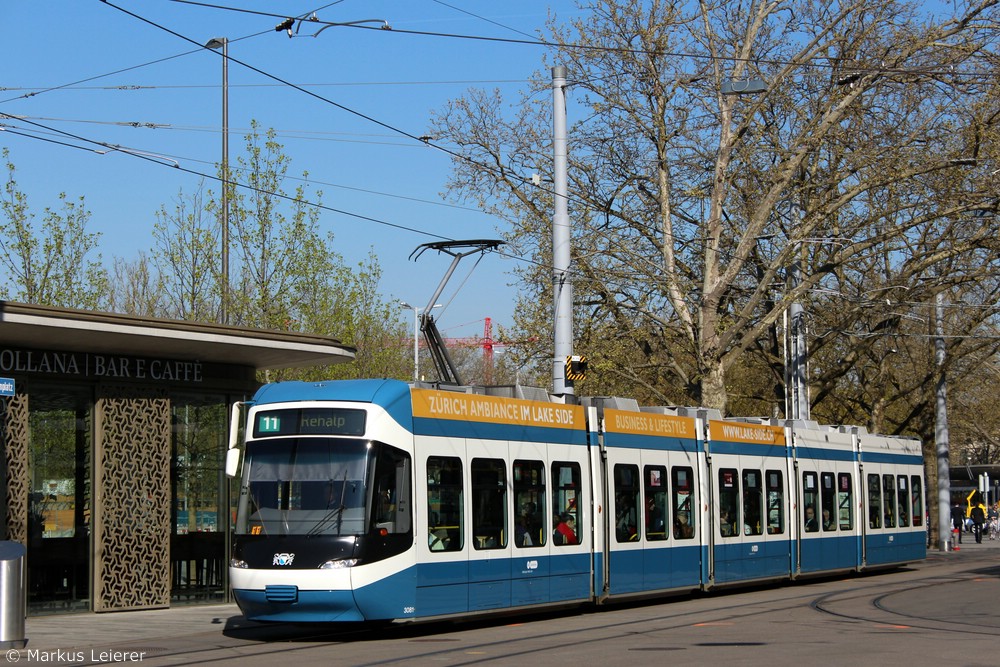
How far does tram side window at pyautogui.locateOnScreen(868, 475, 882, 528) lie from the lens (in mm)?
28531

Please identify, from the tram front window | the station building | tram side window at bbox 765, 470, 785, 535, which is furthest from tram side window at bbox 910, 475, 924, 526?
the tram front window

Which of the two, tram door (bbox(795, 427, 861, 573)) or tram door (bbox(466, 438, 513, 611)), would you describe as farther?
tram door (bbox(795, 427, 861, 573))

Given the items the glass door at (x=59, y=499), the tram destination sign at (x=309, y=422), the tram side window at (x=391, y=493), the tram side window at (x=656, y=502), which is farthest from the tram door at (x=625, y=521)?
the glass door at (x=59, y=499)

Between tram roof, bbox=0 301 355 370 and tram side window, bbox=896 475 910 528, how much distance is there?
14.1 metres

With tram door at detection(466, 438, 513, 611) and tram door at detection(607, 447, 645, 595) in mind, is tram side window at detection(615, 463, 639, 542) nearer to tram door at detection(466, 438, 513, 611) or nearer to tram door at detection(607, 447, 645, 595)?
tram door at detection(607, 447, 645, 595)

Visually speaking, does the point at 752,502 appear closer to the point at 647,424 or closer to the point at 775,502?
the point at 775,502

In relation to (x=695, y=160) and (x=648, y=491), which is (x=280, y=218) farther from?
(x=648, y=491)

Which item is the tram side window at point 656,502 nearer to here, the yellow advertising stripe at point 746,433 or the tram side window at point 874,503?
the yellow advertising stripe at point 746,433

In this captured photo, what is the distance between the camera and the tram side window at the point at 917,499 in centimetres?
3103

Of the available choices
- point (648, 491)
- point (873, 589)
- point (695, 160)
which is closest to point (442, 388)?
point (648, 491)

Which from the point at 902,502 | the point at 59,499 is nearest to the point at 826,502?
the point at 902,502

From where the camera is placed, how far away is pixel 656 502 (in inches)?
805

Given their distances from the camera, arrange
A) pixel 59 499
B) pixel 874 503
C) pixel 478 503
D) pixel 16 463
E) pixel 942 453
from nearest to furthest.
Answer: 1. pixel 478 503
2. pixel 16 463
3. pixel 59 499
4. pixel 874 503
5. pixel 942 453

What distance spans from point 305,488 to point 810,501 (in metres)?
13.3
